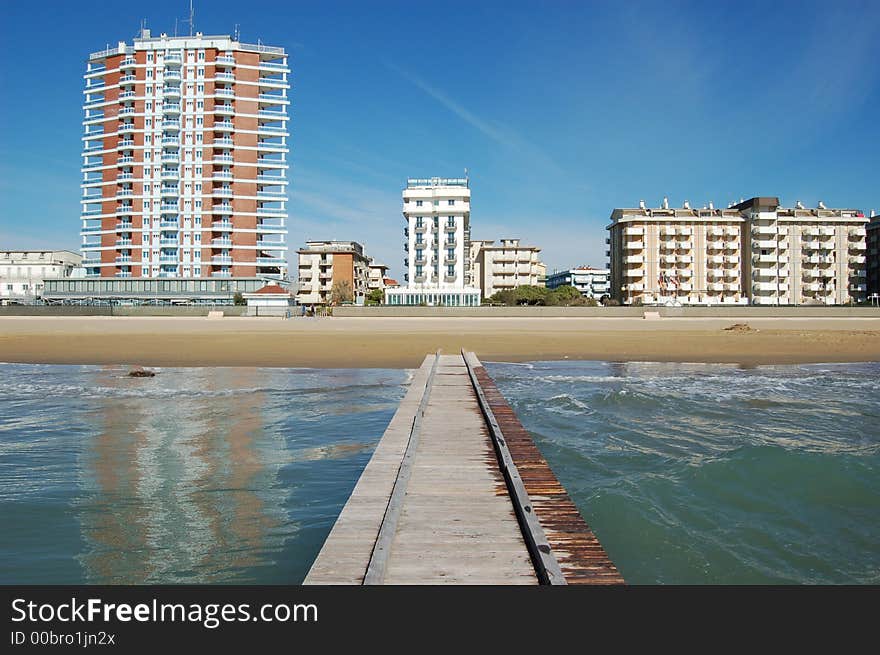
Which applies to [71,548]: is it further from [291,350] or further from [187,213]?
[187,213]

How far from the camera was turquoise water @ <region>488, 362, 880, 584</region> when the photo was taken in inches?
248

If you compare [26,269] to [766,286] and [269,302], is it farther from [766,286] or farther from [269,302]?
[766,286]

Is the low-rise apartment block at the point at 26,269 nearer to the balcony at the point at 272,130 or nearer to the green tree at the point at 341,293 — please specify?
the balcony at the point at 272,130

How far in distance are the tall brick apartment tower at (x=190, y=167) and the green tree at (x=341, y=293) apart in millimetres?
10075

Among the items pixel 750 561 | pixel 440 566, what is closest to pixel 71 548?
pixel 440 566

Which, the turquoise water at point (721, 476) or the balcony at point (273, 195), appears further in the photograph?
the balcony at point (273, 195)

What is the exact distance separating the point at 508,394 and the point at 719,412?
17.9ft

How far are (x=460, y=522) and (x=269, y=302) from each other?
59.9 m

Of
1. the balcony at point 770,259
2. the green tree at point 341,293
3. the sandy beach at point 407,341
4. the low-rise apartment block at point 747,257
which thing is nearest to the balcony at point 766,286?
the low-rise apartment block at point 747,257

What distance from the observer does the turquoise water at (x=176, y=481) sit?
6098 mm

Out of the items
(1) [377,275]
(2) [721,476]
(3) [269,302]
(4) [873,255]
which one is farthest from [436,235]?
(2) [721,476]

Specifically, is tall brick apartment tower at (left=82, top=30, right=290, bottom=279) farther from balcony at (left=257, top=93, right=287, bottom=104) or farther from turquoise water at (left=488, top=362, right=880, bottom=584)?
turquoise water at (left=488, top=362, right=880, bottom=584)

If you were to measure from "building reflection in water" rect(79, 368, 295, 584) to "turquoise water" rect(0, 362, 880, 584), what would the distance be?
30 millimetres

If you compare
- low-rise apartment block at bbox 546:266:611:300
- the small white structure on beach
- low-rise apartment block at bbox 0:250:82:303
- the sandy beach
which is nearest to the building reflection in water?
the sandy beach
